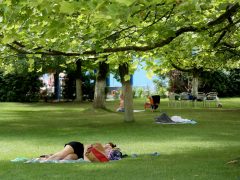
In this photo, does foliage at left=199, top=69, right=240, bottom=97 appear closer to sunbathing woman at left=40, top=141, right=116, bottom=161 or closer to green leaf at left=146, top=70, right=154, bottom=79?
green leaf at left=146, top=70, right=154, bottom=79

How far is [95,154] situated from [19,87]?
3241 centimetres

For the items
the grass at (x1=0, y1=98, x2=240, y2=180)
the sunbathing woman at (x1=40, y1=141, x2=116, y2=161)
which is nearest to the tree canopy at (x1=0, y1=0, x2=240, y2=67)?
the sunbathing woman at (x1=40, y1=141, x2=116, y2=161)

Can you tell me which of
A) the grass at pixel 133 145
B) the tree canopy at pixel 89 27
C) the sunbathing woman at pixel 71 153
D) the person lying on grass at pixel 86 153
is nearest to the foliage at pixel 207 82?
the grass at pixel 133 145

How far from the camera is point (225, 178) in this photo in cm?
955

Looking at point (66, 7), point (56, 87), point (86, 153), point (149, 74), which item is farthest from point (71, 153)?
point (56, 87)

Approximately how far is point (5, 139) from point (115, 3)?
1300 cm

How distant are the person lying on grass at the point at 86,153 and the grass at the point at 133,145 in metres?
0.41

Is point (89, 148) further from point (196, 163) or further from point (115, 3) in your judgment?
point (115, 3)

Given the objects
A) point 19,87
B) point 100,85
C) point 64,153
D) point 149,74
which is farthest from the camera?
point 19,87

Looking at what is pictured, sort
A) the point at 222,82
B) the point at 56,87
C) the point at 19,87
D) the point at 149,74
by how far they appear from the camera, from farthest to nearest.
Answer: the point at 222,82 < the point at 56,87 < the point at 19,87 < the point at 149,74

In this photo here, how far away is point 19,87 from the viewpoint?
43406 millimetres

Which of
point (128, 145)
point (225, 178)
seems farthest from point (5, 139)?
point (225, 178)

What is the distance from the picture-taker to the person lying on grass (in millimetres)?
11938

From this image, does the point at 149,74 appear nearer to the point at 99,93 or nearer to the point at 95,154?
→ the point at 95,154
